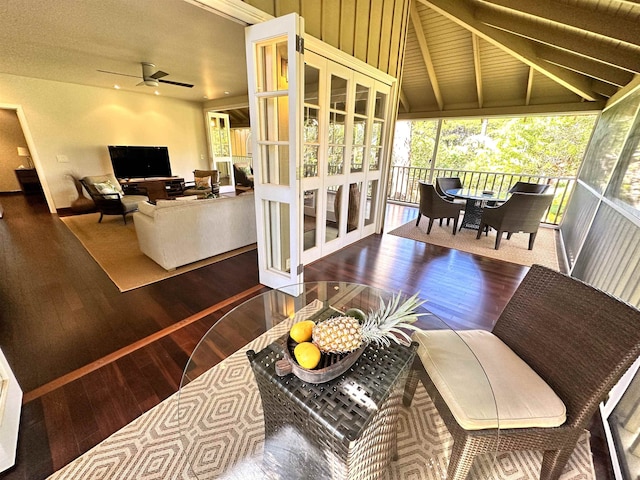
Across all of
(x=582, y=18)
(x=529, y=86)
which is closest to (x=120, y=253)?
(x=582, y=18)

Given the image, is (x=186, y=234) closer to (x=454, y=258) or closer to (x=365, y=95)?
(x=365, y=95)

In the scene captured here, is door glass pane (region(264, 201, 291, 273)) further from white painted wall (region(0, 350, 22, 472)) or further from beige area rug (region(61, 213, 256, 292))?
white painted wall (region(0, 350, 22, 472))

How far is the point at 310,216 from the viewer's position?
→ 3043mm

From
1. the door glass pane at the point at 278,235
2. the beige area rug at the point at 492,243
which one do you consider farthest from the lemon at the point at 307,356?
the beige area rug at the point at 492,243

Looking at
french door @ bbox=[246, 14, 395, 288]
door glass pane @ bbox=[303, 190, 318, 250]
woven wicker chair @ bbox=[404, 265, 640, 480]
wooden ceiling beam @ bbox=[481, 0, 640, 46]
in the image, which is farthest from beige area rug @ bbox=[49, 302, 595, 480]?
wooden ceiling beam @ bbox=[481, 0, 640, 46]

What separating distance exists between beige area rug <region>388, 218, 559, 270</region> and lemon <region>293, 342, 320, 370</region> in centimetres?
339

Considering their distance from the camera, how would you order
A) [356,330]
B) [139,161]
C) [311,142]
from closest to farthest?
[356,330]
[311,142]
[139,161]

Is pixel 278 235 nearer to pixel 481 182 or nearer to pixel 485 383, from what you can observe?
pixel 485 383

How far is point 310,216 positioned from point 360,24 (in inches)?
85.5

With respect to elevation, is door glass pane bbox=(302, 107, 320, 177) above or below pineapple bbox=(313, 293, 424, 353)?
above

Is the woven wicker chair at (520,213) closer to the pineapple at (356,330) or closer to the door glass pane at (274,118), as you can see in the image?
the door glass pane at (274,118)

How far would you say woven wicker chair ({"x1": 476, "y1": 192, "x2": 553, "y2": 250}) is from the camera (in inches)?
125

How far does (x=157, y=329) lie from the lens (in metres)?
1.96

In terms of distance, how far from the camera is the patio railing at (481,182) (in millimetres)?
4711
